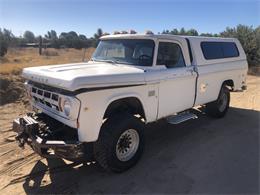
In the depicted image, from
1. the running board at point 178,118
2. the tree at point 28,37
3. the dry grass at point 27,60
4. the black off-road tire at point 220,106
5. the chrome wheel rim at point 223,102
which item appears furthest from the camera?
the tree at point 28,37

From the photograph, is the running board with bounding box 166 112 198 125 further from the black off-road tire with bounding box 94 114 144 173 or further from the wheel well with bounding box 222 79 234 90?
the wheel well with bounding box 222 79 234 90

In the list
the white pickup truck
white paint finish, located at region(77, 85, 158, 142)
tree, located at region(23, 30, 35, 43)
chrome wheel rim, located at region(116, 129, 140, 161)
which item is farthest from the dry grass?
tree, located at region(23, 30, 35, 43)

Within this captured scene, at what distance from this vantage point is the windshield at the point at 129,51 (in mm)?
5062

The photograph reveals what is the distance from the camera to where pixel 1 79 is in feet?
30.9

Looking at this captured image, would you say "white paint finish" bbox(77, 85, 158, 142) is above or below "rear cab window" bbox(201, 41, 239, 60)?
below

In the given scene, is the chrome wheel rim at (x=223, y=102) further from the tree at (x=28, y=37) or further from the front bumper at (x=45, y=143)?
the tree at (x=28, y=37)

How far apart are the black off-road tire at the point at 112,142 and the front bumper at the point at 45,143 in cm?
33

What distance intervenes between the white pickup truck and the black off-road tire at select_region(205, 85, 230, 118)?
2.87 feet

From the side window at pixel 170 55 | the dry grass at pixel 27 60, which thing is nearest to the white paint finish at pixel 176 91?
the side window at pixel 170 55

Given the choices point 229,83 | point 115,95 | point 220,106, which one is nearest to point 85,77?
point 115,95

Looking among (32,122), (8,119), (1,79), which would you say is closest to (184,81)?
(32,122)

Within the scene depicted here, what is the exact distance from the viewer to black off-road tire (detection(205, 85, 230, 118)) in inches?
286

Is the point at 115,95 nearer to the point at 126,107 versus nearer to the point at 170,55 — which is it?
the point at 126,107

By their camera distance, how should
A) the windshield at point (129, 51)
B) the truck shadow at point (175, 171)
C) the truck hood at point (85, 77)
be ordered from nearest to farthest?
the truck hood at point (85, 77) → the truck shadow at point (175, 171) → the windshield at point (129, 51)
